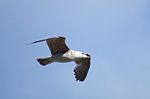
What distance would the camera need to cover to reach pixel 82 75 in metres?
15.7

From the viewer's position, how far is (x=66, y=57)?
14.7m

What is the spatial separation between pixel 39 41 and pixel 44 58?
3.97 ft

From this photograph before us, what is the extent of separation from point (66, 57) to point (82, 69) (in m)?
1.48

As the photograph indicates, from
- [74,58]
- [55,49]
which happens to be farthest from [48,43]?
[74,58]

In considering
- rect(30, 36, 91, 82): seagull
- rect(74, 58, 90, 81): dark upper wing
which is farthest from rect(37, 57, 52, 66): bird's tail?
rect(74, 58, 90, 81): dark upper wing

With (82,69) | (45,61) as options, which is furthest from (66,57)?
(82,69)

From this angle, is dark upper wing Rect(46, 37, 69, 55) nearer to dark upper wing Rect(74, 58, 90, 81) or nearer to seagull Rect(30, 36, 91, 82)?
seagull Rect(30, 36, 91, 82)

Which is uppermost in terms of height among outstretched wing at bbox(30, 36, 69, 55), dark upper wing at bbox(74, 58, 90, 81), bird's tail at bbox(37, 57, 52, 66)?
outstretched wing at bbox(30, 36, 69, 55)

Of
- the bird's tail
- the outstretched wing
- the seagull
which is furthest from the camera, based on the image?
the outstretched wing

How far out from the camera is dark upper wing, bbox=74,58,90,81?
1566 centimetres

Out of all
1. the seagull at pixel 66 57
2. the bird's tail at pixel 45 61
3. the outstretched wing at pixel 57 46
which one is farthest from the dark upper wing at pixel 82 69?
the bird's tail at pixel 45 61

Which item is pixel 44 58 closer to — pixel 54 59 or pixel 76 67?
pixel 54 59

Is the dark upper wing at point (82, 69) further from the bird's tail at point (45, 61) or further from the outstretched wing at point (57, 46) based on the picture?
the bird's tail at point (45, 61)

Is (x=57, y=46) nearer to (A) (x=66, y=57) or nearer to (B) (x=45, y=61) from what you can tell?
(A) (x=66, y=57)
